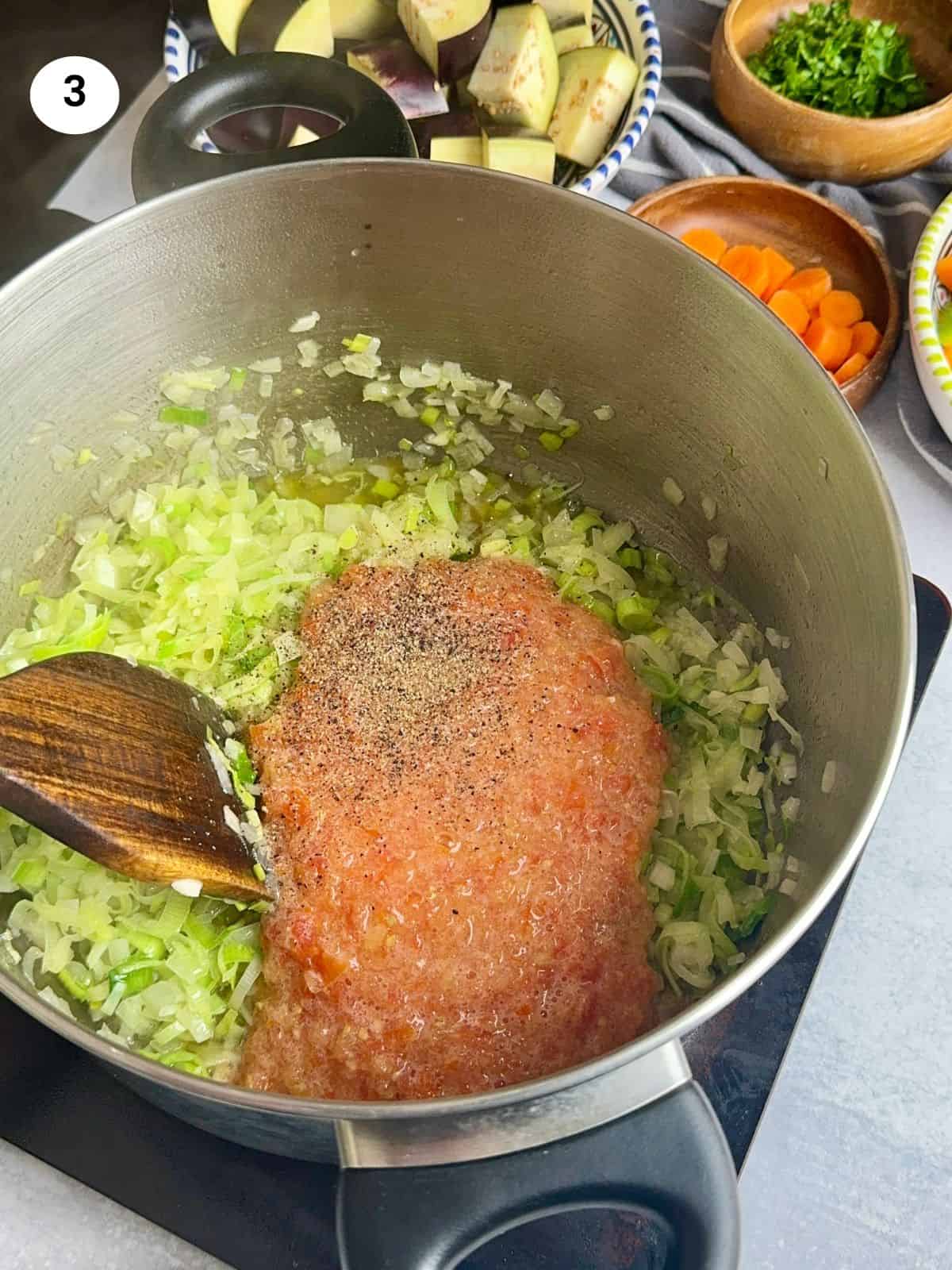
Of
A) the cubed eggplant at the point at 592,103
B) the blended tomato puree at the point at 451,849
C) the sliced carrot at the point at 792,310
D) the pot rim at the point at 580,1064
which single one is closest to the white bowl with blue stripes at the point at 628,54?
the cubed eggplant at the point at 592,103

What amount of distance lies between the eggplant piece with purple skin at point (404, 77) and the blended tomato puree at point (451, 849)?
0.65 metres

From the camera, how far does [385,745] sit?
91cm

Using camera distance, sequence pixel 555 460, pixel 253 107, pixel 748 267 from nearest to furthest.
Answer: pixel 253 107 < pixel 555 460 < pixel 748 267

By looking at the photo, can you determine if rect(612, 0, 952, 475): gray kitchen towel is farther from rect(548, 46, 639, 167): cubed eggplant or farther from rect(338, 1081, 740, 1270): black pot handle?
rect(338, 1081, 740, 1270): black pot handle

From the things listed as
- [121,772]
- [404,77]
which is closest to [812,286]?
[404,77]

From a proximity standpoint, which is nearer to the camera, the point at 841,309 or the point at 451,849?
the point at 451,849

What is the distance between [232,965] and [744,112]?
1146 mm

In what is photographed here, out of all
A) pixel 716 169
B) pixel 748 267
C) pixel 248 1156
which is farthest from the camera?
pixel 716 169

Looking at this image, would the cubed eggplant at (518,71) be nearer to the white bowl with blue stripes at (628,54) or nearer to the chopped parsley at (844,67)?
the white bowl with blue stripes at (628,54)

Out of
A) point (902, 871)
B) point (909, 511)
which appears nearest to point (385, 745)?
point (902, 871)

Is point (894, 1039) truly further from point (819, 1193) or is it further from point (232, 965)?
point (232, 965)

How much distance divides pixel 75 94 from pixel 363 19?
14.8 inches

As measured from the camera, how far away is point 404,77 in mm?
1262

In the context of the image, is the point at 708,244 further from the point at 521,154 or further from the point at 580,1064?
the point at 580,1064
